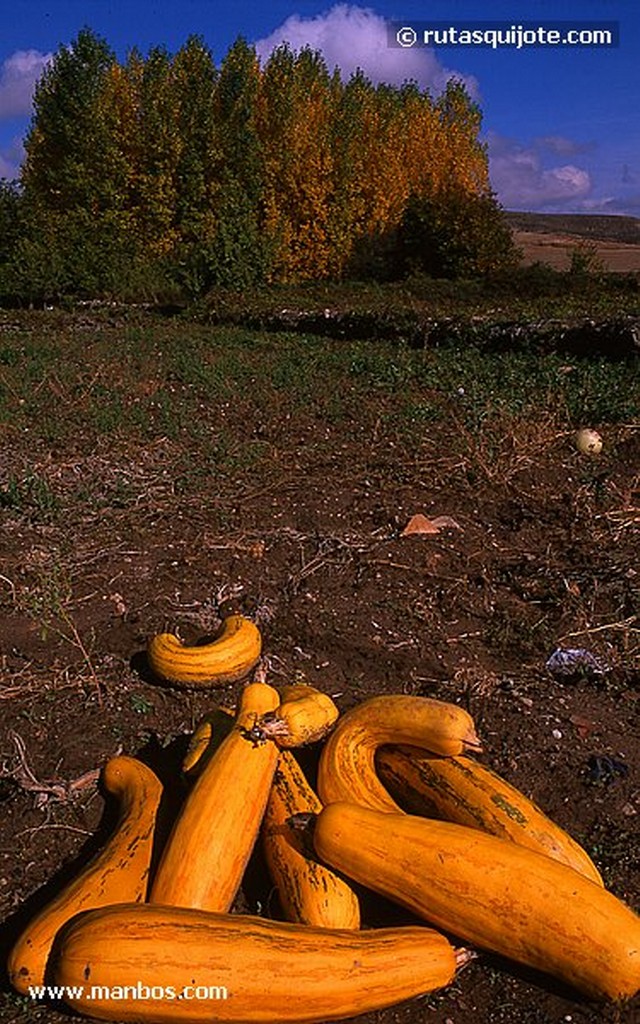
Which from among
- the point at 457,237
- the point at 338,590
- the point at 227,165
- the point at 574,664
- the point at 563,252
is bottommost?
the point at 574,664

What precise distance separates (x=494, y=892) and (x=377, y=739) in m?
0.65

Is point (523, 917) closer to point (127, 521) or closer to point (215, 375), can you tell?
point (127, 521)

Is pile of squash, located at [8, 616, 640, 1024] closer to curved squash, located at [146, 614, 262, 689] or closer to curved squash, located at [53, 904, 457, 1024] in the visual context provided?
curved squash, located at [53, 904, 457, 1024]

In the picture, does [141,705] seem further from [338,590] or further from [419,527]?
[419,527]

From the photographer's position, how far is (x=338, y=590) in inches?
182

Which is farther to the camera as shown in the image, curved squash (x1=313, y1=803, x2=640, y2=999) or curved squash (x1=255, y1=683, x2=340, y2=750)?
curved squash (x1=255, y1=683, x2=340, y2=750)

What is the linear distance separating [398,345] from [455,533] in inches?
423

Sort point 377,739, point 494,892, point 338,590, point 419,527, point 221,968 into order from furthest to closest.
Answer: point 419,527
point 338,590
point 377,739
point 494,892
point 221,968

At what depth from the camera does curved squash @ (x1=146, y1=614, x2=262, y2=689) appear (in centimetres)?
351

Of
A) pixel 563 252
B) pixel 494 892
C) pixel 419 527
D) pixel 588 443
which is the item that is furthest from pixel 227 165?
pixel 494 892

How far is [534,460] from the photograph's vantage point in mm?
6855

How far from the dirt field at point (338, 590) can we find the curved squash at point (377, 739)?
1.10ft

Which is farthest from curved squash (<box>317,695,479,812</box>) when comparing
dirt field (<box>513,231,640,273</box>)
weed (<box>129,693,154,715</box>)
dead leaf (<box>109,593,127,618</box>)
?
dirt field (<box>513,231,640,273</box>)

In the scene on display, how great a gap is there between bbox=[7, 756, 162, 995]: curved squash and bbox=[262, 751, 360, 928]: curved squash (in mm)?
→ 339
